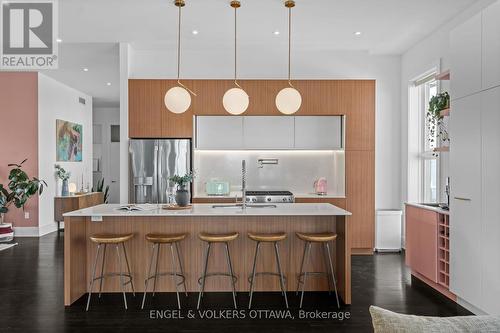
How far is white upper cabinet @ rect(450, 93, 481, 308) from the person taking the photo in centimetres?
329

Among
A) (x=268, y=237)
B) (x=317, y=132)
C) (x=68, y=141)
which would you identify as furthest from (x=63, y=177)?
(x=268, y=237)

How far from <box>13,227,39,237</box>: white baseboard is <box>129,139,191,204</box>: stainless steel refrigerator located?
276cm

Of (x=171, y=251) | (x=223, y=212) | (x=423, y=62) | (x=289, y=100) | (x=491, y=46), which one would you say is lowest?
(x=171, y=251)

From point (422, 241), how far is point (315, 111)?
2.57 m

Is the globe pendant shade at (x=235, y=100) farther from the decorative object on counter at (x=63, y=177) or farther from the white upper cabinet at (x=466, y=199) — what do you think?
the decorative object on counter at (x=63, y=177)

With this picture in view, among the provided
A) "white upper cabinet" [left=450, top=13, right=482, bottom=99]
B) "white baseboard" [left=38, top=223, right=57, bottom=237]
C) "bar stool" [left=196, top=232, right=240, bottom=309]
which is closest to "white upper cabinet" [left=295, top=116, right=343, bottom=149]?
"white upper cabinet" [left=450, top=13, right=482, bottom=99]

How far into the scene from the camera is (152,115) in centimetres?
582

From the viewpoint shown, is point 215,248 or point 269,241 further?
point 215,248

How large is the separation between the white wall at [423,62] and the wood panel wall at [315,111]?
52 cm

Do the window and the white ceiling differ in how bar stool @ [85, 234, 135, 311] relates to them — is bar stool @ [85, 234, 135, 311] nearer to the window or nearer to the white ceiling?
the white ceiling

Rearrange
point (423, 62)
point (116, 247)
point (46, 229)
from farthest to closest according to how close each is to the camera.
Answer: point (46, 229) < point (423, 62) < point (116, 247)

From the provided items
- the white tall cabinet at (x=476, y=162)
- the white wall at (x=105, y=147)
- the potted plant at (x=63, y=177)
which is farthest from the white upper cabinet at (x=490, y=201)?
the white wall at (x=105, y=147)

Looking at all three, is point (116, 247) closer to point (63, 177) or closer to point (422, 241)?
point (422, 241)

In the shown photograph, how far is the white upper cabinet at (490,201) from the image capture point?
3043 millimetres
